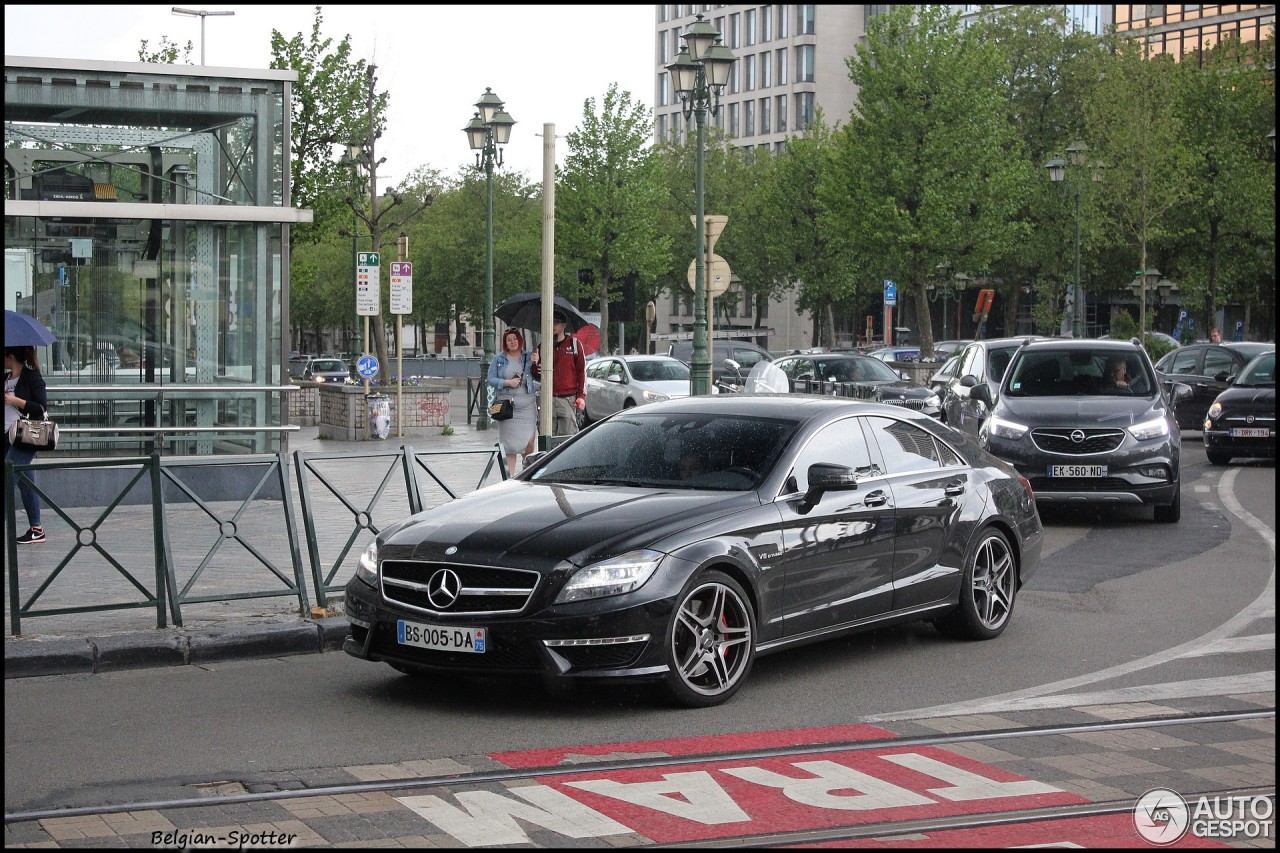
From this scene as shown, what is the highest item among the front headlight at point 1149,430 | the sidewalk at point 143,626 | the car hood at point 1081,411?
the car hood at point 1081,411

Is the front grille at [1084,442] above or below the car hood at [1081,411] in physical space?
below

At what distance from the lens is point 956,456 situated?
940 centimetres

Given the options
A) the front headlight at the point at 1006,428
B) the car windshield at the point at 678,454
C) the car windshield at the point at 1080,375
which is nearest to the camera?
the car windshield at the point at 678,454

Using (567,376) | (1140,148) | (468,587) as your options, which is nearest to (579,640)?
(468,587)

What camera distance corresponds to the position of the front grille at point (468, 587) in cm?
705

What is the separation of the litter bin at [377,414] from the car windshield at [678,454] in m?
20.1

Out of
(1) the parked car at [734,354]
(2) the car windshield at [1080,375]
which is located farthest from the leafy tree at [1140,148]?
(2) the car windshield at [1080,375]

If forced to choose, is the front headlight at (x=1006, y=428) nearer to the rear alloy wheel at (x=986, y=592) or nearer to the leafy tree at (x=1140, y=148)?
the rear alloy wheel at (x=986, y=592)

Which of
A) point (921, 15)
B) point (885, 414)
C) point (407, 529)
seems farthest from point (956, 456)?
point (921, 15)

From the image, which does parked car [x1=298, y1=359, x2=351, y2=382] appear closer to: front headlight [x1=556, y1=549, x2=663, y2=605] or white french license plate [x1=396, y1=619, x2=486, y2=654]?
white french license plate [x1=396, y1=619, x2=486, y2=654]

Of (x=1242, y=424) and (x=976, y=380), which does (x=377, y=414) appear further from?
(x=1242, y=424)

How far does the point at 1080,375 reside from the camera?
16094mm

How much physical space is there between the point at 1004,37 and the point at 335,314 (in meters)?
39.3

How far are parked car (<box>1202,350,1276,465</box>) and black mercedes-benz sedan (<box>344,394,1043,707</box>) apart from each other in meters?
13.9
